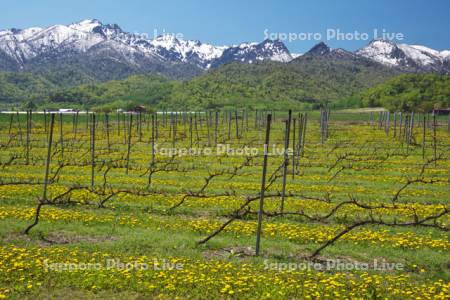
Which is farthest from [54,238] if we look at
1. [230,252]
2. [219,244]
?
[230,252]

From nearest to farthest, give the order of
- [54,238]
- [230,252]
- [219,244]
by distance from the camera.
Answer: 1. [230,252]
2. [219,244]
3. [54,238]

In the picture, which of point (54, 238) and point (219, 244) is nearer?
point (219, 244)

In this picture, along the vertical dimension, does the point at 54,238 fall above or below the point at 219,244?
below

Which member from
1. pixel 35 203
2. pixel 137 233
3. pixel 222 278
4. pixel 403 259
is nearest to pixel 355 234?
pixel 403 259

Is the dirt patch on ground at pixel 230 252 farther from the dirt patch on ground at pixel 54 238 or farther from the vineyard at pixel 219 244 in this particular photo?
the dirt patch on ground at pixel 54 238

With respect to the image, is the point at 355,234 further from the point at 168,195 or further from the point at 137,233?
the point at 168,195

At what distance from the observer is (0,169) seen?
28062mm

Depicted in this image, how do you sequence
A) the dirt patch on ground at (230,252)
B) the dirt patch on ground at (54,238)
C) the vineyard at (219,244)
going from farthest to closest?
the dirt patch on ground at (54,238) < the dirt patch on ground at (230,252) < the vineyard at (219,244)

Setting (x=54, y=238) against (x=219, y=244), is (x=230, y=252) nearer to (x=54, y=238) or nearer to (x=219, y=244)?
(x=219, y=244)

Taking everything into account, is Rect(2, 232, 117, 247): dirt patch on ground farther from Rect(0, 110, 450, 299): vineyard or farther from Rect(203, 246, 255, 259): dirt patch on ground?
Rect(203, 246, 255, 259): dirt patch on ground

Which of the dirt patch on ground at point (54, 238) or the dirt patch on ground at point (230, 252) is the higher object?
the dirt patch on ground at point (230, 252)

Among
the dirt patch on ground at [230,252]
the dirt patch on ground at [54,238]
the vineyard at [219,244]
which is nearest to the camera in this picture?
the vineyard at [219,244]

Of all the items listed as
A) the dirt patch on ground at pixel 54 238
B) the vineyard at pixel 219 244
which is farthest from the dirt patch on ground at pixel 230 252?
the dirt patch on ground at pixel 54 238

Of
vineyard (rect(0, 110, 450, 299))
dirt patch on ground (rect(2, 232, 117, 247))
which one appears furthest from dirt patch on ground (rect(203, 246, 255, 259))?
dirt patch on ground (rect(2, 232, 117, 247))
